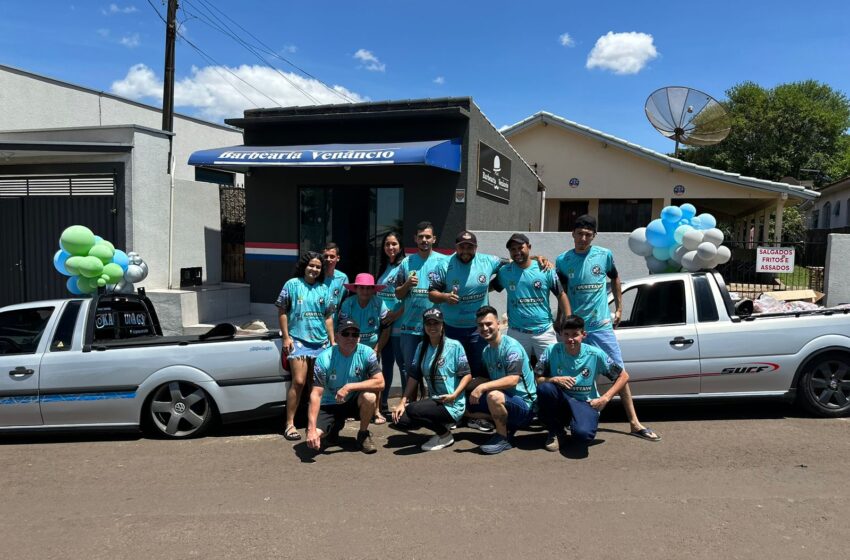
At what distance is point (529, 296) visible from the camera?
5047 millimetres

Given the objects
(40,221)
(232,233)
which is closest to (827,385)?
(232,233)

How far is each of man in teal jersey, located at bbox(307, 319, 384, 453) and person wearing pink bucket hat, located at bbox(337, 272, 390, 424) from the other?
47 cm

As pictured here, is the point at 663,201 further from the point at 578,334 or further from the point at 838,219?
the point at 838,219

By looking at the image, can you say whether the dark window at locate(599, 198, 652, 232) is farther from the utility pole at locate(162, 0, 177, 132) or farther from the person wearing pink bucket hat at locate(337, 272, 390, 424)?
the person wearing pink bucket hat at locate(337, 272, 390, 424)

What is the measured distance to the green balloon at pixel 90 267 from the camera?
7.07 meters

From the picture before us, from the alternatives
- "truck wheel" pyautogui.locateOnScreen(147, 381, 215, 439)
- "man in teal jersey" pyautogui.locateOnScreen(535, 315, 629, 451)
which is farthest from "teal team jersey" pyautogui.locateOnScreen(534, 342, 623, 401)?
"truck wheel" pyautogui.locateOnScreen(147, 381, 215, 439)

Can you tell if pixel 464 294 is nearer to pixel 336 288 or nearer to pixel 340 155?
pixel 336 288

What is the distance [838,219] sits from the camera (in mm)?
33031

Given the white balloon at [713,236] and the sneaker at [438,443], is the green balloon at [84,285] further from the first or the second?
the white balloon at [713,236]

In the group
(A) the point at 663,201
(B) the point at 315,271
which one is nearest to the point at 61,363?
(B) the point at 315,271

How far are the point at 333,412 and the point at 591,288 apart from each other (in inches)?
95.9

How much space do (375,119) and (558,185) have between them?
10.9m

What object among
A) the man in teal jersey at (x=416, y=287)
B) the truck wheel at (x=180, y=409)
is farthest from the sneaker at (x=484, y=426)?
the truck wheel at (x=180, y=409)

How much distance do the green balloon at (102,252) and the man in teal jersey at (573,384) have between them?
5.71 metres
